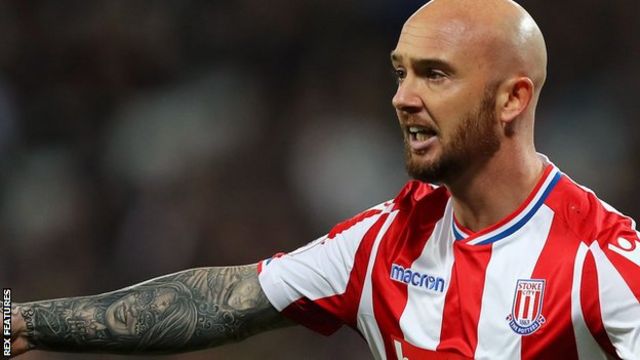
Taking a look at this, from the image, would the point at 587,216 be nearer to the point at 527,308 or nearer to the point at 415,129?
the point at 527,308

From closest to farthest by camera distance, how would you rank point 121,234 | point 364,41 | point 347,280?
point 347,280 → point 121,234 → point 364,41

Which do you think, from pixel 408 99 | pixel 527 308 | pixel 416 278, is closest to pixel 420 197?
pixel 416 278

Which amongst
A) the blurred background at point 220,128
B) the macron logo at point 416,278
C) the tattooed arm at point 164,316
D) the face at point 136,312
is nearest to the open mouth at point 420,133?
the macron logo at point 416,278

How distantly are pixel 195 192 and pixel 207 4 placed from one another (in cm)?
92

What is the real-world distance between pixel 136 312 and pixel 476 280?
0.91 m

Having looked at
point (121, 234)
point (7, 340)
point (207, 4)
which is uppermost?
point (207, 4)

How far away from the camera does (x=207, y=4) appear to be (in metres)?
4.95

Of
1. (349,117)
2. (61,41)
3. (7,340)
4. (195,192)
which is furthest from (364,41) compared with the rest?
(7,340)

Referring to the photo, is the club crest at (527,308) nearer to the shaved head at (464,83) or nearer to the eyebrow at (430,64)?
the shaved head at (464,83)

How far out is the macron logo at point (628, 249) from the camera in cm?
234

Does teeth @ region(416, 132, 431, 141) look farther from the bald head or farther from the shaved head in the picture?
the bald head

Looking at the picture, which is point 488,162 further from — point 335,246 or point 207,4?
point 207,4

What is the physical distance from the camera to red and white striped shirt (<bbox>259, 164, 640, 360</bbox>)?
237 cm

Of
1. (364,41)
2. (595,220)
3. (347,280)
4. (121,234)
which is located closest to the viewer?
(595,220)
